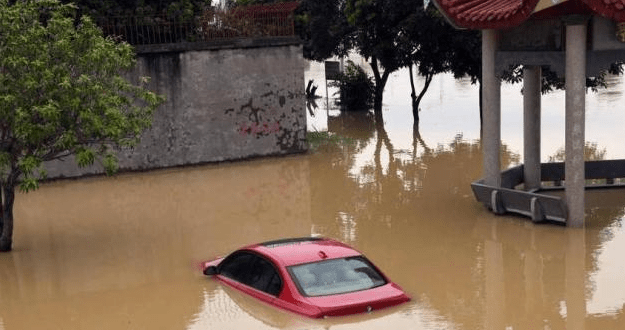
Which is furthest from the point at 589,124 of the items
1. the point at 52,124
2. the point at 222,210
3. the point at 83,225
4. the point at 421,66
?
the point at 52,124

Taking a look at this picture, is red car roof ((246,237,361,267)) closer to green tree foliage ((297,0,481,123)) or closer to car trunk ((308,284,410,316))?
car trunk ((308,284,410,316))

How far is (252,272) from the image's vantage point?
48.2 feet

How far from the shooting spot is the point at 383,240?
18859 millimetres

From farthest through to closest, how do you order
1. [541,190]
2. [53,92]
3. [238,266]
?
[541,190], [53,92], [238,266]

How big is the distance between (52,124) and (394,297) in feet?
23.7

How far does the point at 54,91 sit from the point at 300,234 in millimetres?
5944

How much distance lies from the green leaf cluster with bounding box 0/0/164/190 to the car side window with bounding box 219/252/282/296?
141 inches

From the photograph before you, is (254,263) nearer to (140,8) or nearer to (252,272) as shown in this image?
(252,272)

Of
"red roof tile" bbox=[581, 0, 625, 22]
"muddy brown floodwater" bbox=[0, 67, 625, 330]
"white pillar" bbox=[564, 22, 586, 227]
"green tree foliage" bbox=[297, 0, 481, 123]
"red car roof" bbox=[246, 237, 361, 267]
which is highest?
"green tree foliage" bbox=[297, 0, 481, 123]

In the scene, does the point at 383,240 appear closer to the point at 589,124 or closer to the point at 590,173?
the point at 590,173

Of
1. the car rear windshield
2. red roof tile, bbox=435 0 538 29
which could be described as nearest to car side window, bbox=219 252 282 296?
the car rear windshield

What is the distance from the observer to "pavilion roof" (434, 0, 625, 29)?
17.4 m

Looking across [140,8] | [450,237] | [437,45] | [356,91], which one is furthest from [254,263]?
[356,91]

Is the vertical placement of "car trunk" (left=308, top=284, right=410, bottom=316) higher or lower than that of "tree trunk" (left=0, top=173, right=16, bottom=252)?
lower
